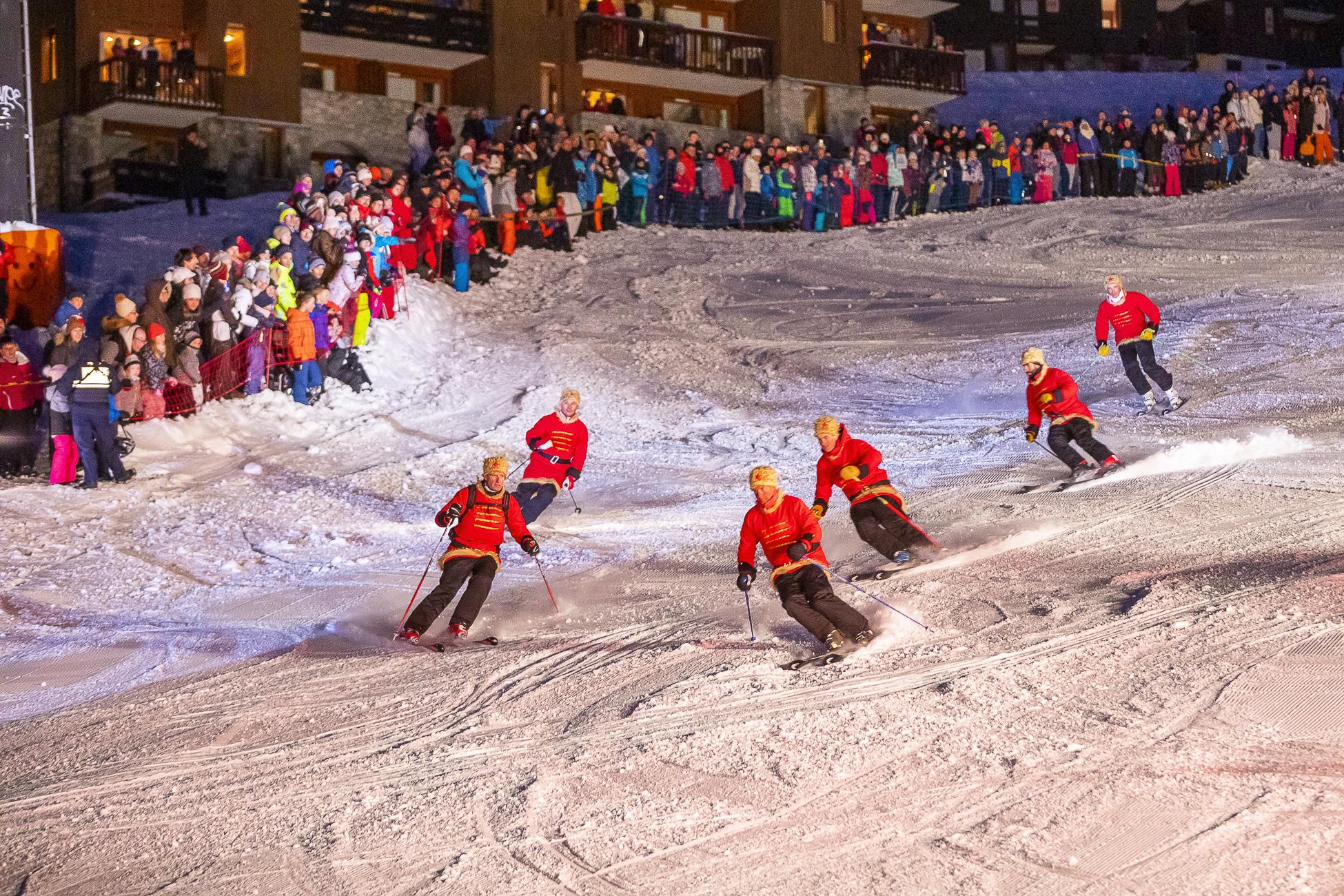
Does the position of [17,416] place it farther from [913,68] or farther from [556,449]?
[913,68]

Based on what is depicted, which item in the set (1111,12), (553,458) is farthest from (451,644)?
(1111,12)

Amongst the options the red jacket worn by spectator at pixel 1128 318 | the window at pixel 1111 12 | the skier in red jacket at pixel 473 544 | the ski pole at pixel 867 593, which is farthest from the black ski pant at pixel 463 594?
the window at pixel 1111 12

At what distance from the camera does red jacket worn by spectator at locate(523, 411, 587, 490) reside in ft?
42.5

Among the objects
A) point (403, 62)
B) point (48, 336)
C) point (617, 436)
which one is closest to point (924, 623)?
point (617, 436)

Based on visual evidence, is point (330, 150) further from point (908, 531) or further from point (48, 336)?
point (908, 531)

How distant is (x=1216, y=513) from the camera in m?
11.5

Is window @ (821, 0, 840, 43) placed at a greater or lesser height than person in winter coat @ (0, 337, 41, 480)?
greater

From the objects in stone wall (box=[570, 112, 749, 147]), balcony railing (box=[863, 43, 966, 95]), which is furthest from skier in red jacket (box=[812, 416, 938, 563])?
balcony railing (box=[863, 43, 966, 95])

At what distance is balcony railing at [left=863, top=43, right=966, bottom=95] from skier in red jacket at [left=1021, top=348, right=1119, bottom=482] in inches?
1114

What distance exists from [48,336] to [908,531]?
425 inches

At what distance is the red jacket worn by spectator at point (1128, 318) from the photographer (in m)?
15.7

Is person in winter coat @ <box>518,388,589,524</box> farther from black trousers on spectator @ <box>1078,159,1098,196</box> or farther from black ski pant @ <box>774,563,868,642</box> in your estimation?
black trousers on spectator @ <box>1078,159,1098,196</box>

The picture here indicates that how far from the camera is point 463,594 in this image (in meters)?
9.94

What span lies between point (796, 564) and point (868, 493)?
2.20 meters
